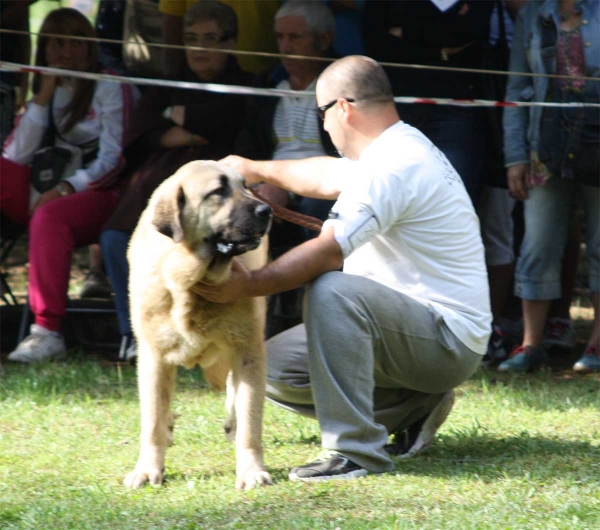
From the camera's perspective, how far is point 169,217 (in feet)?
11.4

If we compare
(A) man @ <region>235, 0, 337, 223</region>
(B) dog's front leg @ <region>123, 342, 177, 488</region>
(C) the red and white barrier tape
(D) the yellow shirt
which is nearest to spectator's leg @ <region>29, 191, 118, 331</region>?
(C) the red and white barrier tape

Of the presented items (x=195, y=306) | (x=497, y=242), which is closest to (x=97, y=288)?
(x=497, y=242)

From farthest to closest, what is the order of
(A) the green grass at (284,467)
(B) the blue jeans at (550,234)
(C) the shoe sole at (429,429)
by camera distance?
(B) the blue jeans at (550,234), (C) the shoe sole at (429,429), (A) the green grass at (284,467)

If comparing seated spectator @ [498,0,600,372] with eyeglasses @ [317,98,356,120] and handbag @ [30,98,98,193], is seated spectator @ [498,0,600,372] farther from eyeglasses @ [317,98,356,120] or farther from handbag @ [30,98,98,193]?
handbag @ [30,98,98,193]

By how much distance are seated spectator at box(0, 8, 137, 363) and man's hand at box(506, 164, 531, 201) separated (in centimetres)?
247

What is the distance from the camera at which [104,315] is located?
264 inches

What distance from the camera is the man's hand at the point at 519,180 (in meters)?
5.64

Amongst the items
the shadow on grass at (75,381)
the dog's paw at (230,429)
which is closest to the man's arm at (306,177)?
the dog's paw at (230,429)

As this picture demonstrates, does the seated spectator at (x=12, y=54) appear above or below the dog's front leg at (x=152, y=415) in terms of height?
above

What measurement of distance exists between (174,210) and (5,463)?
1355 mm

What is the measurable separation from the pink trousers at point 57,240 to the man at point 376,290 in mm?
2217

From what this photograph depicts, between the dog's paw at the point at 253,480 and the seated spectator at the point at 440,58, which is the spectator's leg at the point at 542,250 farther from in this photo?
the dog's paw at the point at 253,480

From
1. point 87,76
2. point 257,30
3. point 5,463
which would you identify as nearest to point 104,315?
point 87,76

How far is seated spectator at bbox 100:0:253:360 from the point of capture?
584cm
